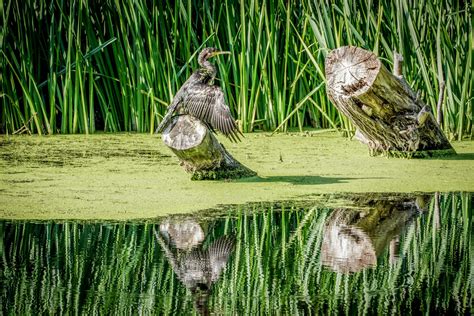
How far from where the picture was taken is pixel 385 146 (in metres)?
6.36

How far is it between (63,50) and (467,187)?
11.0 feet

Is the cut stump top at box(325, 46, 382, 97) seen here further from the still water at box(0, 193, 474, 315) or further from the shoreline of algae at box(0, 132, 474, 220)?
the still water at box(0, 193, 474, 315)

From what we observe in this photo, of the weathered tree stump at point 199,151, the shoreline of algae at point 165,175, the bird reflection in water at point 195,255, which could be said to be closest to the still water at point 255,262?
the bird reflection in water at point 195,255

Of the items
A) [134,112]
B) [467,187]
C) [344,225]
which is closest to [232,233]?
[344,225]

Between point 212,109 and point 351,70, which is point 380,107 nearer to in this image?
point 351,70

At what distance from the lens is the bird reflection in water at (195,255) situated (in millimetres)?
3270

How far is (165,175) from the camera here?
5648 millimetres

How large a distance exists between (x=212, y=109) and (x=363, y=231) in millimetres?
1507

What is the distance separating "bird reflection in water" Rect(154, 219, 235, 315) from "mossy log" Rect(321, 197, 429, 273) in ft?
1.35

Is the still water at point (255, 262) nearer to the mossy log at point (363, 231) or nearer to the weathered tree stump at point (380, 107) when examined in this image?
the mossy log at point (363, 231)

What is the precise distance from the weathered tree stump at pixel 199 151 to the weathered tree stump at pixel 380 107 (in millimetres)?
918

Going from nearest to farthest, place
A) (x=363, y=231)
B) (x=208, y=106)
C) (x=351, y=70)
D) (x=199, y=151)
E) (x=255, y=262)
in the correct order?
1. (x=255, y=262)
2. (x=363, y=231)
3. (x=199, y=151)
4. (x=208, y=106)
5. (x=351, y=70)

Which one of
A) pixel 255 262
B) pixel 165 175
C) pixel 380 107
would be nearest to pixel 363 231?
pixel 255 262

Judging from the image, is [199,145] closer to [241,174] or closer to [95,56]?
[241,174]
